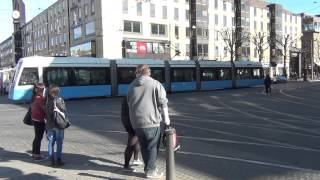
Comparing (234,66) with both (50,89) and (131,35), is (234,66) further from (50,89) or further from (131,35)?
(50,89)

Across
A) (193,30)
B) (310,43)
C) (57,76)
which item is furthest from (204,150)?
(310,43)

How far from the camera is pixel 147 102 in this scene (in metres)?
7.67

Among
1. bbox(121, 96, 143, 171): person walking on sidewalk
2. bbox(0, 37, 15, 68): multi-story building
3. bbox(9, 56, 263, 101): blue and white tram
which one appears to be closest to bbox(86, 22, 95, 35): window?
bbox(9, 56, 263, 101): blue and white tram

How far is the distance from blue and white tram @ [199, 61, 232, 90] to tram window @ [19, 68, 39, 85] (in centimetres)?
1807

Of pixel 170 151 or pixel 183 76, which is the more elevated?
pixel 183 76

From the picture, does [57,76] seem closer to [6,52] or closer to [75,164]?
[75,164]

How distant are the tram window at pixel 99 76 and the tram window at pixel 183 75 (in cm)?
767

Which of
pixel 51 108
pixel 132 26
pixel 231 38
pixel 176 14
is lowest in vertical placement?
pixel 51 108

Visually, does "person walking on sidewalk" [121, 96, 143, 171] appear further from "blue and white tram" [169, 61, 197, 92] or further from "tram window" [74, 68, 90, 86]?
"blue and white tram" [169, 61, 197, 92]

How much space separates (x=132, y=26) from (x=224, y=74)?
30.9m

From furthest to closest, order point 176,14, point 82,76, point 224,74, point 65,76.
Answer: point 176,14
point 224,74
point 82,76
point 65,76

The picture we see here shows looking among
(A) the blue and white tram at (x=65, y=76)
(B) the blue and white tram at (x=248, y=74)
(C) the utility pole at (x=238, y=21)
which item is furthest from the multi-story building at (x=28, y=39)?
(A) the blue and white tram at (x=65, y=76)

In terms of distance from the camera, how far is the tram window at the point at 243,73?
51.8m

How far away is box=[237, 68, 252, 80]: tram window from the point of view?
51.8 metres
